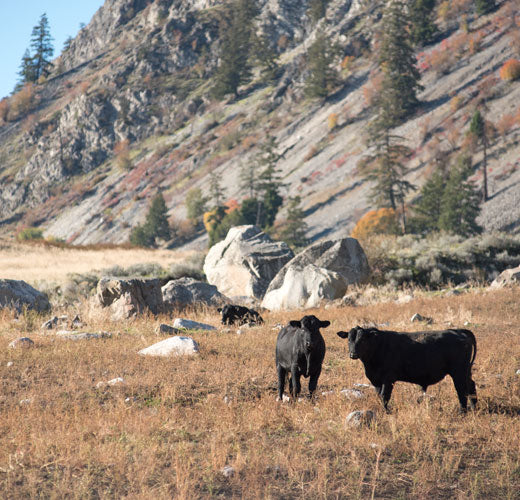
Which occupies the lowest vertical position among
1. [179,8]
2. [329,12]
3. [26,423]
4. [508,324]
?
[508,324]

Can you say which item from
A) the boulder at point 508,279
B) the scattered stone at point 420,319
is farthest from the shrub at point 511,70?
the scattered stone at point 420,319

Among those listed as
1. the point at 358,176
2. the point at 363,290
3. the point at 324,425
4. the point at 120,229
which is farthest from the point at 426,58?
the point at 324,425

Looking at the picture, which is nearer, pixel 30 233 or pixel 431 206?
pixel 431 206

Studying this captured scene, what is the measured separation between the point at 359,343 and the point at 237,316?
28.8 ft

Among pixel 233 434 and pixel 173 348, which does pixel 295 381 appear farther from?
pixel 173 348

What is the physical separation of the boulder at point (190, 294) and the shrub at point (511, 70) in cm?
6520

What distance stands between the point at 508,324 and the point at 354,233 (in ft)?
136

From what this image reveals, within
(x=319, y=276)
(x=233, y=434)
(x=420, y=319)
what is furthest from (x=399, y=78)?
(x=233, y=434)

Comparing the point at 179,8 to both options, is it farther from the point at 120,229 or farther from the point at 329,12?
the point at 120,229

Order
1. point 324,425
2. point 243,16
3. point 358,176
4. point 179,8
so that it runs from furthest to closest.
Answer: point 179,8
point 243,16
point 358,176
point 324,425

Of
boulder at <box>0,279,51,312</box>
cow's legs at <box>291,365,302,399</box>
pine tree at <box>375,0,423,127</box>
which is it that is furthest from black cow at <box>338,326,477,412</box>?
pine tree at <box>375,0,423,127</box>

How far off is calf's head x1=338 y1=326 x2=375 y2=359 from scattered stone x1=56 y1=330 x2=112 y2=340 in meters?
7.52

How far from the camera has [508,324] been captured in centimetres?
1327

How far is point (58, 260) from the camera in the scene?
38.8 meters
